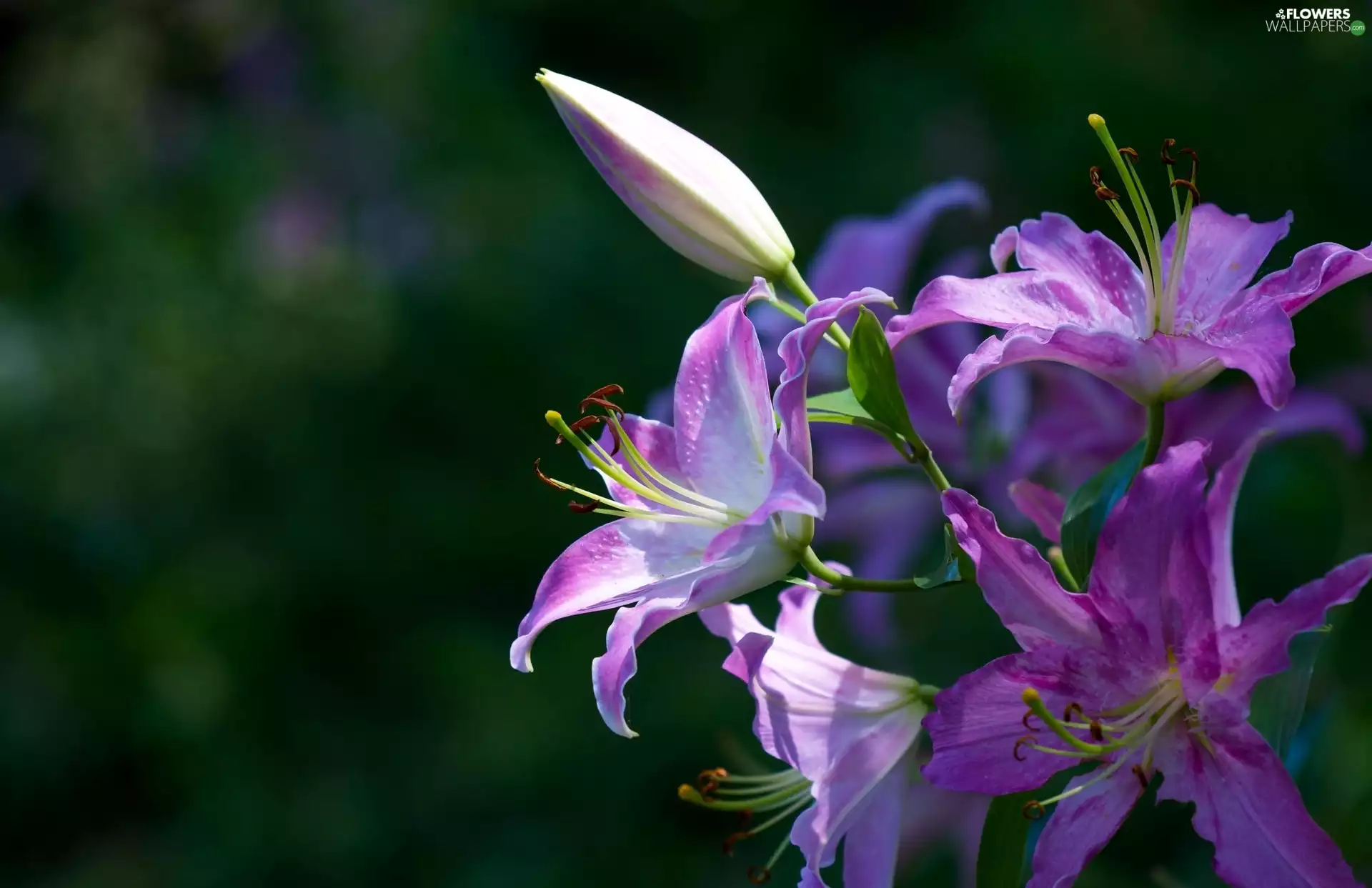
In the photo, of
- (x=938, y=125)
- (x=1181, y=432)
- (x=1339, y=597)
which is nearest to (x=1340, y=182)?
(x=938, y=125)

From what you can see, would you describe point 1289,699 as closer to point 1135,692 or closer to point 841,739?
point 1135,692

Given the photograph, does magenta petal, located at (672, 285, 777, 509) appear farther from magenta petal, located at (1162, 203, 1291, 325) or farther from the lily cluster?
magenta petal, located at (1162, 203, 1291, 325)

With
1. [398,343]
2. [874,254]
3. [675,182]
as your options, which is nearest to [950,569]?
[675,182]

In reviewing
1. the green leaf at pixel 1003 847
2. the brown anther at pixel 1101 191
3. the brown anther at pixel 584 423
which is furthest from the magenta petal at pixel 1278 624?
the brown anther at pixel 584 423

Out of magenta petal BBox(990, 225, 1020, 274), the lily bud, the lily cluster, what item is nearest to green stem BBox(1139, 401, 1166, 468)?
the lily cluster

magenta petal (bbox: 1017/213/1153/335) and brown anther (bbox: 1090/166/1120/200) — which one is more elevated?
brown anther (bbox: 1090/166/1120/200)

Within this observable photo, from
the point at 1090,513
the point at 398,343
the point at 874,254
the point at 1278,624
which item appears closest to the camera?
the point at 1278,624
